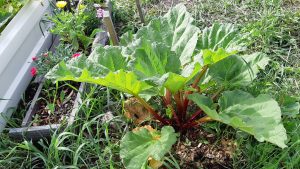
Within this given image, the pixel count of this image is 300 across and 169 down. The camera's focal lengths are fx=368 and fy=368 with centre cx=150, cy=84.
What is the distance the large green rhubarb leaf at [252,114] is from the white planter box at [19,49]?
56.0 inches

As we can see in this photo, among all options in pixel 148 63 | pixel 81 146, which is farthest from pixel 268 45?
pixel 81 146

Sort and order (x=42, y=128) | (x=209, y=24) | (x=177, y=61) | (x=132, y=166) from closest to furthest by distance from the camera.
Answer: (x=132, y=166), (x=177, y=61), (x=42, y=128), (x=209, y=24)

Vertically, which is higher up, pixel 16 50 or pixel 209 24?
pixel 16 50

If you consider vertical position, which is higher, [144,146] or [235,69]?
[235,69]

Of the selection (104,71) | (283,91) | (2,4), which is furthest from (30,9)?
(283,91)

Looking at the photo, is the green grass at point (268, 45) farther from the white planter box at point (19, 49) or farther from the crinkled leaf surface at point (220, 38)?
the white planter box at point (19, 49)

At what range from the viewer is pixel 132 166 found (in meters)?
1.83

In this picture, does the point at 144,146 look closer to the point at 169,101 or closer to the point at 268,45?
the point at 169,101

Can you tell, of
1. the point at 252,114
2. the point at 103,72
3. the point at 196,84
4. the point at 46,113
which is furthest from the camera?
the point at 46,113

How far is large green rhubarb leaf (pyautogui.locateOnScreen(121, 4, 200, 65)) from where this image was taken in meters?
2.13

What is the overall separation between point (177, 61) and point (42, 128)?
1007 millimetres

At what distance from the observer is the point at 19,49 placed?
2.85m

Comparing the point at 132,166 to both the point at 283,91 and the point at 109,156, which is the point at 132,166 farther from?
the point at 283,91

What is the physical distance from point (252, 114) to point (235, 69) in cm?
35
